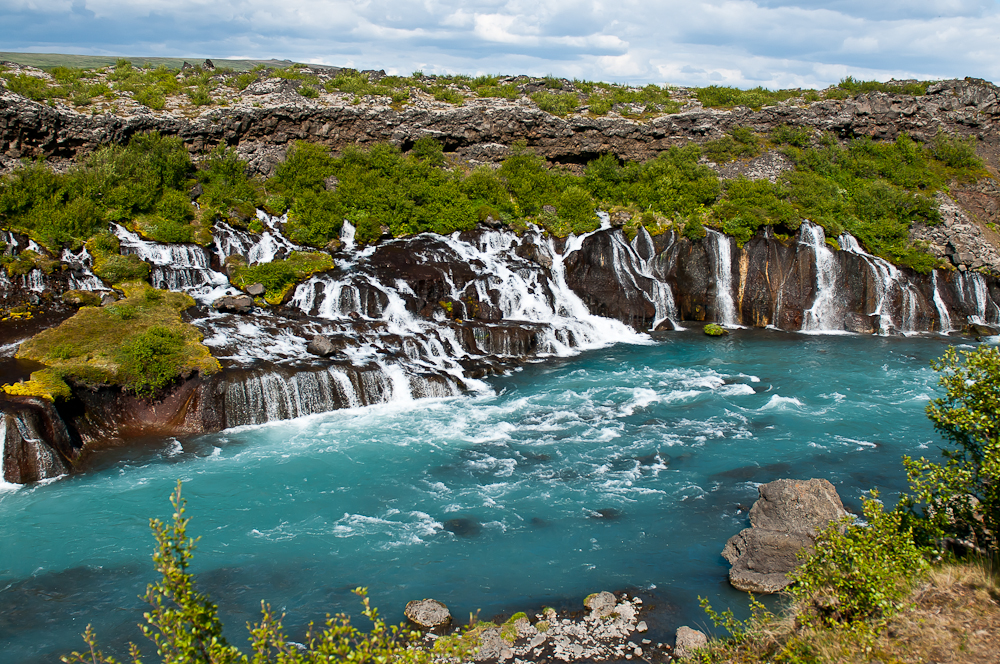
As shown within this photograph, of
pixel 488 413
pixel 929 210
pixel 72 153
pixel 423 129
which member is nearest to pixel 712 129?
pixel 929 210

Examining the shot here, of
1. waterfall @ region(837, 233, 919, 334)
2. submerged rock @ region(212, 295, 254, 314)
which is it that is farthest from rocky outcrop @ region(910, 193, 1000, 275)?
submerged rock @ region(212, 295, 254, 314)

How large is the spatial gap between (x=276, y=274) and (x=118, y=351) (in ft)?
25.2

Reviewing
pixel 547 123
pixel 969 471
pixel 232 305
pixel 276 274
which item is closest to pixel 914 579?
pixel 969 471

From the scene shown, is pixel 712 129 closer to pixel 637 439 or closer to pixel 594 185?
pixel 594 185

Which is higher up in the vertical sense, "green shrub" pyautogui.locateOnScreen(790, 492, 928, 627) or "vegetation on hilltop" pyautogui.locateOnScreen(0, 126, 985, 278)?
"vegetation on hilltop" pyautogui.locateOnScreen(0, 126, 985, 278)

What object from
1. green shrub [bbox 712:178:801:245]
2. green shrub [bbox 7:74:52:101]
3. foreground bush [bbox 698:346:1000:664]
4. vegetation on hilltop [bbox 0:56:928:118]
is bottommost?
foreground bush [bbox 698:346:1000:664]

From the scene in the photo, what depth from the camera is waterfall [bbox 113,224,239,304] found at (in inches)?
1000

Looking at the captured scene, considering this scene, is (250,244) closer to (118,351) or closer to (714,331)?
(118,351)

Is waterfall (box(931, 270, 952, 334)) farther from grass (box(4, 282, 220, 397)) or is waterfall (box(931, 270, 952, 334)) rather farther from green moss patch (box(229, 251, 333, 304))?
grass (box(4, 282, 220, 397))

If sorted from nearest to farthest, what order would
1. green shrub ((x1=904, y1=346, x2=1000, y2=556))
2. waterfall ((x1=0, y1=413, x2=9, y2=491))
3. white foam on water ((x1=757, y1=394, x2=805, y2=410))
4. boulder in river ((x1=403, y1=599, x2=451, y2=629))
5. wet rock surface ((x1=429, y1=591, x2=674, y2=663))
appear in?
1. green shrub ((x1=904, y1=346, x2=1000, y2=556))
2. wet rock surface ((x1=429, y1=591, x2=674, y2=663))
3. boulder in river ((x1=403, y1=599, x2=451, y2=629))
4. waterfall ((x1=0, y1=413, x2=9, y2=491))
5. white foam on water ((x1=757, y1=394, x2=805, y2=410))

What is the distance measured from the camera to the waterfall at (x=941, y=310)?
2897cm

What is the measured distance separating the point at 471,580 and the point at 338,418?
927 centimetres

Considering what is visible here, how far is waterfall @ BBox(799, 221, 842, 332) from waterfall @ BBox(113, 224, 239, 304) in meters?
25.1

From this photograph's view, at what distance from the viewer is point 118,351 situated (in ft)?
63.8
